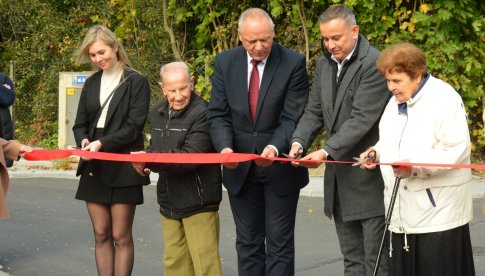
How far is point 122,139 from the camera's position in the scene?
6.88m

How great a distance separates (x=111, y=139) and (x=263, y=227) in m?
1.25

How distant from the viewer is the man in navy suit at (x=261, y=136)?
21.8 feet

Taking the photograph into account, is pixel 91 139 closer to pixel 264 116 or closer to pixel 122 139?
pixel 122 139

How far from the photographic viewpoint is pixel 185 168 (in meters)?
6.54

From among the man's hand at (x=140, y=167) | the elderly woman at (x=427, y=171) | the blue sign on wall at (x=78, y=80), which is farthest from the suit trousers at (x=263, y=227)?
the blue sign on wall at (x=78, y=80)

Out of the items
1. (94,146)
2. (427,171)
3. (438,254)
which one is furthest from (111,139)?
(438,254)

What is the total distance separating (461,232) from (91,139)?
283 cm

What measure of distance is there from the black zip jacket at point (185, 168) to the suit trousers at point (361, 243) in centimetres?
90

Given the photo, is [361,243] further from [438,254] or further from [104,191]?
[104,191]

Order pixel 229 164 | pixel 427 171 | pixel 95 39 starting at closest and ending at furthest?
pixel 427 171, pixel 229 164, pixel 95 39

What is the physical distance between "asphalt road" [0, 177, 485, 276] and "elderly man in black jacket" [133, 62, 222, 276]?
5.70 ft

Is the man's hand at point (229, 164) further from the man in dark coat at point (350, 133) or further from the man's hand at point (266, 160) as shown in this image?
the man in dark coat at point (350, 133)

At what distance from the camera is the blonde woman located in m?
6.94

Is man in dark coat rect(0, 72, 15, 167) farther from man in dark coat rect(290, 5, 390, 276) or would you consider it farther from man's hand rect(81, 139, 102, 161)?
man in dark coat rect(290, 5, 390, 276)
